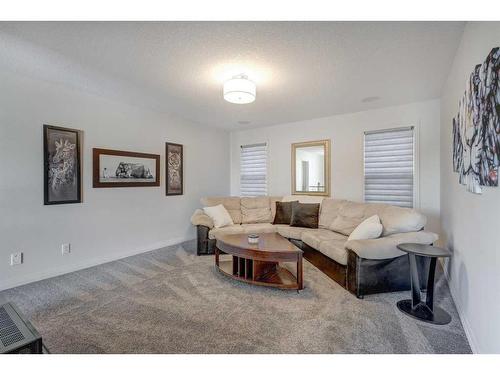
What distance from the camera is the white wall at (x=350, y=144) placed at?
377cm

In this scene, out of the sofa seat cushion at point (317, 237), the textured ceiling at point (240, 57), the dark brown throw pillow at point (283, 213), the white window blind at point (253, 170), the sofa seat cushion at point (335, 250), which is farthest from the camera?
the white window blind at point (253, 170)

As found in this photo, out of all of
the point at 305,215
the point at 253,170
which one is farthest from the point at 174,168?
the point at 305,215

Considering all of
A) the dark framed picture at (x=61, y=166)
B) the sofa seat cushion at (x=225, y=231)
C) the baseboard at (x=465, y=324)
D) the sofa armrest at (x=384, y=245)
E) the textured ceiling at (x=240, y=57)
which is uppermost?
the textured ceiling at (x=240, y=57)

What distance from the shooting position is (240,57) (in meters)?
2.35

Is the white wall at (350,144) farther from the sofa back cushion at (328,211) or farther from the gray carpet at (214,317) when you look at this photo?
the gray carpet at (214,317)

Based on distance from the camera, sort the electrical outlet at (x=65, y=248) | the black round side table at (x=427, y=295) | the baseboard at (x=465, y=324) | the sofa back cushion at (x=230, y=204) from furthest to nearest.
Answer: the sofa back cushion at (x=230, y=204), the electrical outlet at (x=65, y=248), the black round side table at (x=427, y=295), the baseboard at (x=465, y=324)

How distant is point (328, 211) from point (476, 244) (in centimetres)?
240

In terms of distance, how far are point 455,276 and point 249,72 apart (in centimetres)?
295

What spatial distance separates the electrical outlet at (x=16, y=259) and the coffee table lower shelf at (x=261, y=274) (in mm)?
2305

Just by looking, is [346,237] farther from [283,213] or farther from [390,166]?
[390,166]

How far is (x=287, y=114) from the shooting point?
453 centimetres

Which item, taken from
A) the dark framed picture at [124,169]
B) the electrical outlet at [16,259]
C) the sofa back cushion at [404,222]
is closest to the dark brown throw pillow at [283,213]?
the sofa back cushion at [404,222]
